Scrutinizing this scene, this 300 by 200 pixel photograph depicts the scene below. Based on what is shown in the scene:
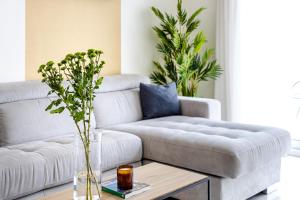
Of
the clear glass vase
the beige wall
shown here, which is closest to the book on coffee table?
the clear glass vase

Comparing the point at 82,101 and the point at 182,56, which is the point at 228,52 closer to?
the point at 182,56

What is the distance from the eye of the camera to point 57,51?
356 cm

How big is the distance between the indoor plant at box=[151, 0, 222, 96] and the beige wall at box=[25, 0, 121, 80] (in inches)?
21.8

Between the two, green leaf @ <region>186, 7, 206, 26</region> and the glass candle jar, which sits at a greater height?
green leaf @ <region>186, 7, 206, 26</region>

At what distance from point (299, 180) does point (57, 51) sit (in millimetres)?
2437

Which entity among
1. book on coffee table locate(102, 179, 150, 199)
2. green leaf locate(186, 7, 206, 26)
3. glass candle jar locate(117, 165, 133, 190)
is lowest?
book on coffee table locate(102, 179, 150, 199)

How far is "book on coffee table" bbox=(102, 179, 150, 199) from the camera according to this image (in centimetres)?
183

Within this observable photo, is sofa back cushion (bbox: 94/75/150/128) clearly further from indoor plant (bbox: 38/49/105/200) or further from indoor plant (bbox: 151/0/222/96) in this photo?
indoor plant (bbox: 38/49/105/200)

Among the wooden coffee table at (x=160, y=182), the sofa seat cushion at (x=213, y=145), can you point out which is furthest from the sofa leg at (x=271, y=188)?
the wooden coffee table at (x=160, y=182)

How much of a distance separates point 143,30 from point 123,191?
114 inches

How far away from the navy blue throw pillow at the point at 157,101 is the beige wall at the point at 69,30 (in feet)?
1.98

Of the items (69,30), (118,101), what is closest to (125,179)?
(118,101)

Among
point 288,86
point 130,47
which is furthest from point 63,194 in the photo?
point 288,86

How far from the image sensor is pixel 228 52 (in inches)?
181
